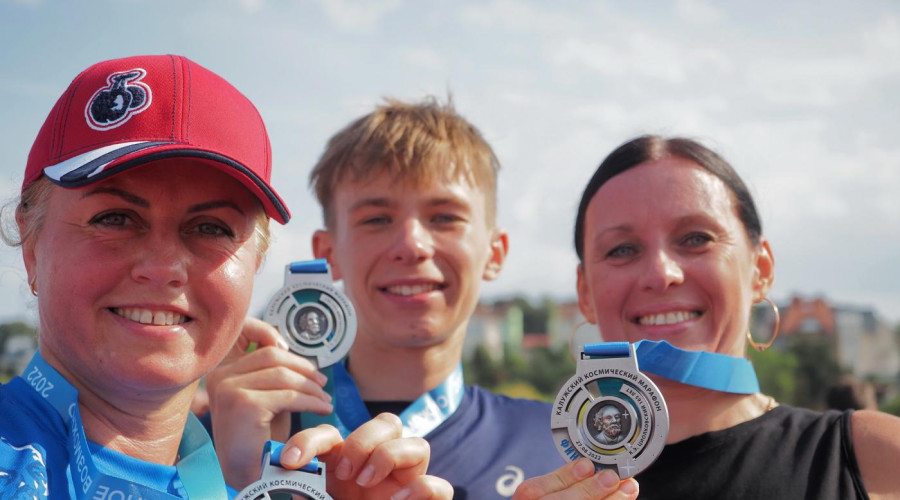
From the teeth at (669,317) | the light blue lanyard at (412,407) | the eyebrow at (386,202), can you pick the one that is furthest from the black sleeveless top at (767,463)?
the eyebrow at (386,202)

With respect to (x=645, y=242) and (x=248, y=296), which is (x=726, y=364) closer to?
(x=645, y=242)

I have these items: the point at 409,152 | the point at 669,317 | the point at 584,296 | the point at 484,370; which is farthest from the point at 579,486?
the point at 484,370

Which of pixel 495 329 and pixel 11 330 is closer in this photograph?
pixel 11 330

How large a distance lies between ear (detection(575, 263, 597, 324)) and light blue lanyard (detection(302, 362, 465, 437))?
94 cm

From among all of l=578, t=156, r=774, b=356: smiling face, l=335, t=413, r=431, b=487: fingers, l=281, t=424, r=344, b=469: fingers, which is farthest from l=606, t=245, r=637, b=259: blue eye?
l=281, t=424, r=344, b=469: fingers

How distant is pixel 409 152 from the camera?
5090 millimetres

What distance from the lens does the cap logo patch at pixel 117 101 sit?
2.63 m

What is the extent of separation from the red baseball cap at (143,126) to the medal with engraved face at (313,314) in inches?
40.5

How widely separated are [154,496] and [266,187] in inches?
41.4

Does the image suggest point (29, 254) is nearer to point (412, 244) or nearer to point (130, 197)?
point (130, 197)

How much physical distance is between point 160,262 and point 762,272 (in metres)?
3.08

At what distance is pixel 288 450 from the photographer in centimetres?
262

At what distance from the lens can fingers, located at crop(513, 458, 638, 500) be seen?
2764 mm

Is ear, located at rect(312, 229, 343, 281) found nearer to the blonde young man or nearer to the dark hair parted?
the blonde young man
